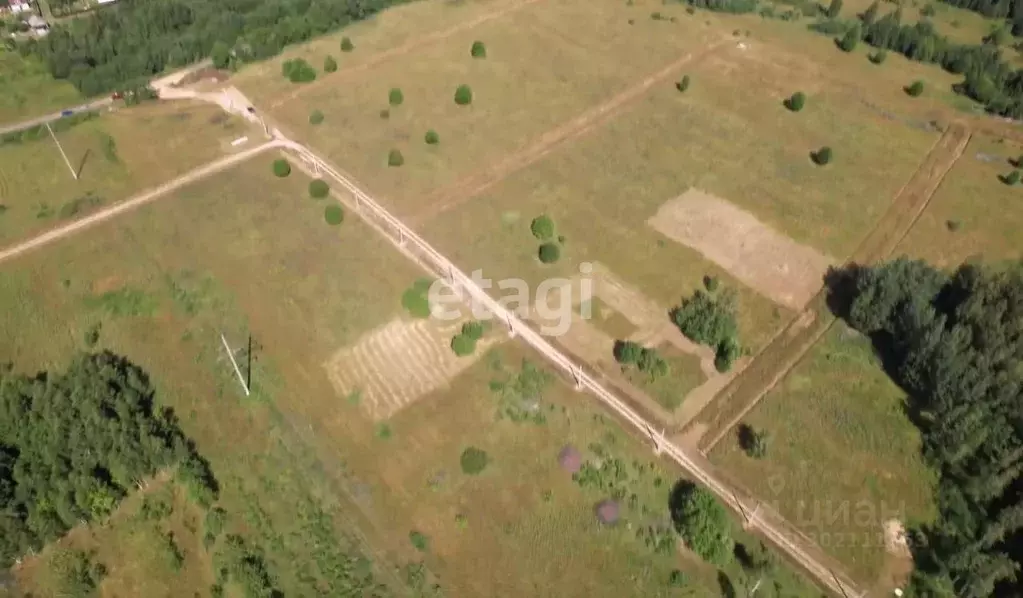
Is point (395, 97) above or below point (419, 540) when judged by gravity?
above

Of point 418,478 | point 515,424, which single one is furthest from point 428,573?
point 515,424

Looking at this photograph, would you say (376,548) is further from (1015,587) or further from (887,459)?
(1015,587)

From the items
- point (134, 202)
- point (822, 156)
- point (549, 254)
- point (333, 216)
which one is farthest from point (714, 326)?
point (134, 202)

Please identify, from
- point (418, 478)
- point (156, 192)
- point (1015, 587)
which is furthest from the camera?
point (156, 192)

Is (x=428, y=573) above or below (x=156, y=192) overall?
below

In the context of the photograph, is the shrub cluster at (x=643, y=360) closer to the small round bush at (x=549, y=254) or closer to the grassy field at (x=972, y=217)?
the small round bush at (x=549, y=254)

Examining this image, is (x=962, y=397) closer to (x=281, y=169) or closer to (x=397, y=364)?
(x=397, y=364)
